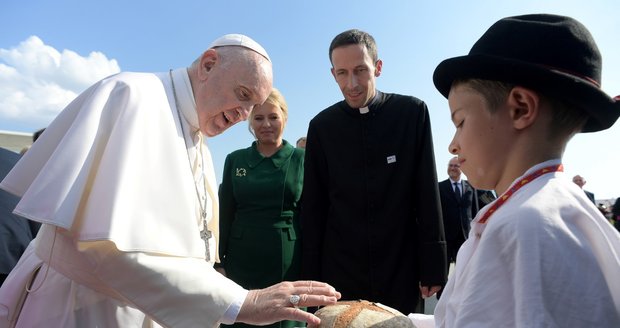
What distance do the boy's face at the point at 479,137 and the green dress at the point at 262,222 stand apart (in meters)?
2.56

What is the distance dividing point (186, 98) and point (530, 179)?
197 centimetres

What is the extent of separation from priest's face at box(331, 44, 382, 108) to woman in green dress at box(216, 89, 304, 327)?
880 millimetres

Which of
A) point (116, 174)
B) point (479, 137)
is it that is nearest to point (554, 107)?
point (479, 137)

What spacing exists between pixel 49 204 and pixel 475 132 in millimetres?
1702

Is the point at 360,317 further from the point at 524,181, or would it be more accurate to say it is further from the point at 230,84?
the point at 230,84

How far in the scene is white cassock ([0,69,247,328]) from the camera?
199 cm

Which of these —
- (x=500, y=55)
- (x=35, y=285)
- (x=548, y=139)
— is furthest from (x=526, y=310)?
(x=35, y=285)

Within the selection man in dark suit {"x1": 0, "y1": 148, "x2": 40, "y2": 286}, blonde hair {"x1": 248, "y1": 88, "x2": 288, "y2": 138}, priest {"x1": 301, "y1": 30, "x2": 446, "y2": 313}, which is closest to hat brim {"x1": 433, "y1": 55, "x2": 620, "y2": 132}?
priest {"x1": 301, "y1": 30, "x2": 446, "y2": 313}

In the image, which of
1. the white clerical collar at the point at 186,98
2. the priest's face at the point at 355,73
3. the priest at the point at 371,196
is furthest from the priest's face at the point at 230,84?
the priest at the point at 371,196

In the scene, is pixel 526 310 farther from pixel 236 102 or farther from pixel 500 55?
pixel 236 102

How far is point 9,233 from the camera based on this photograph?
3.64m

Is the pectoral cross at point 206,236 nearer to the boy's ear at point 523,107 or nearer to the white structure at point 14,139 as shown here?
the boy's ear at point 523,107

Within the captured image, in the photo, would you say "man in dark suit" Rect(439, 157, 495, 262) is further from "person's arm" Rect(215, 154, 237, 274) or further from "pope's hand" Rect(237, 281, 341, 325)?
"pope's hand" Rect(237, 281, 341, 325)

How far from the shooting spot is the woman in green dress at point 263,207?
4.01 m
